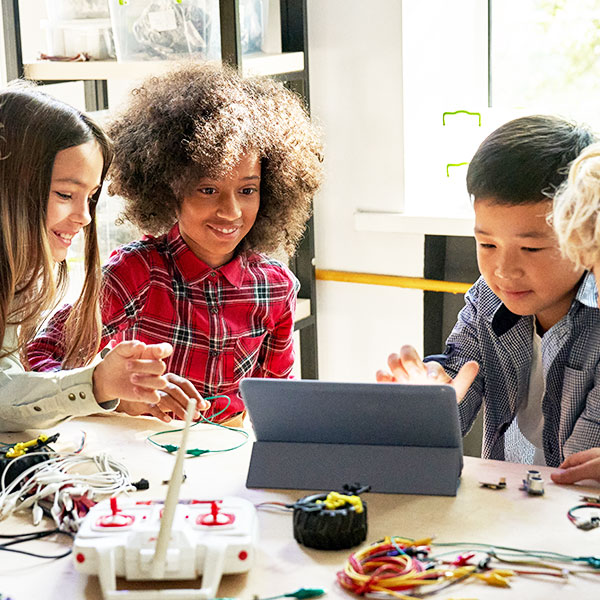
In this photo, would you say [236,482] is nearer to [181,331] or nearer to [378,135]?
[181,331]

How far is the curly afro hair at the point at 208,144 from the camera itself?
63.2 inches

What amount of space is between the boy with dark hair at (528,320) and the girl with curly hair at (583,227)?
160mm

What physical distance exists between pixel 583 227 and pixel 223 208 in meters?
0.73

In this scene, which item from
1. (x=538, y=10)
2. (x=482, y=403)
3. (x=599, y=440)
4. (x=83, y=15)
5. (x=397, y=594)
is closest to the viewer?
(x=397, y=594)

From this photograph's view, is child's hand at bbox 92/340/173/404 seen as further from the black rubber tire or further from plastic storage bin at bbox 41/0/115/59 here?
plastic storage bin at bbox 41/0/115/59

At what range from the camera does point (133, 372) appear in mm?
1120

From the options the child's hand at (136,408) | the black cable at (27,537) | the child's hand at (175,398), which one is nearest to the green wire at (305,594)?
the black cable at (27,537)

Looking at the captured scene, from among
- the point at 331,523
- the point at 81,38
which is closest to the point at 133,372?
the point at 331,523

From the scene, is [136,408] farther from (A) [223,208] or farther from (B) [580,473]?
(B) [580,473]

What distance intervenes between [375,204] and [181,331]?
833mm

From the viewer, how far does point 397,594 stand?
76cm

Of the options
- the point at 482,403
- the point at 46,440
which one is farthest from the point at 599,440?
the point at 46,440

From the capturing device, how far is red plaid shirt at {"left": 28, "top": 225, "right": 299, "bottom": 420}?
5.34 ft

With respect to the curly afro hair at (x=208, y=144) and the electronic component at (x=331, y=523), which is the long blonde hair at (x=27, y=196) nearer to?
the curly afro hair at (x=208, y=144)
